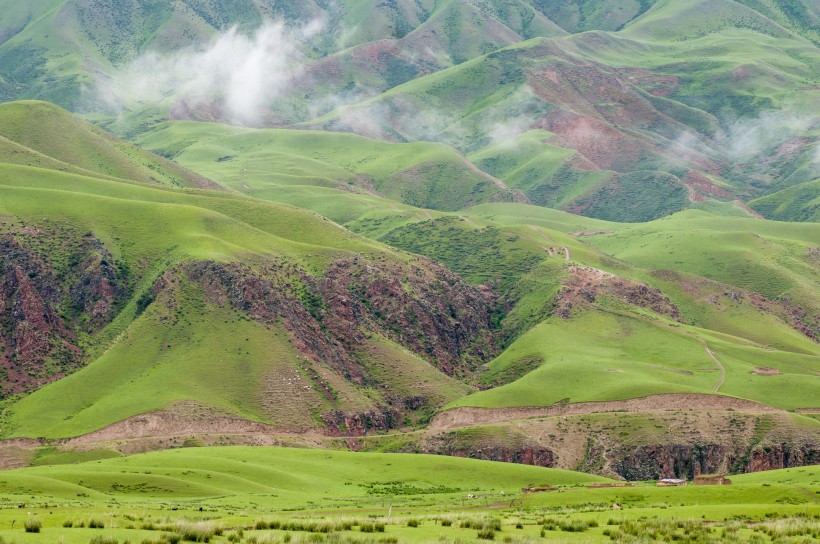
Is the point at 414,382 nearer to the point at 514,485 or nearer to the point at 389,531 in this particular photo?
the point at 514,485

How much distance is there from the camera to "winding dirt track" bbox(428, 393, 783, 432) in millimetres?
166375

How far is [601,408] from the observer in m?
169

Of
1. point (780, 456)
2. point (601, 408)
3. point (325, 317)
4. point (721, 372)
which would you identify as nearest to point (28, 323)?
point (325, 317)

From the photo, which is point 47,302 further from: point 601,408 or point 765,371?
point 765,371

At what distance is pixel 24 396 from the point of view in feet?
529

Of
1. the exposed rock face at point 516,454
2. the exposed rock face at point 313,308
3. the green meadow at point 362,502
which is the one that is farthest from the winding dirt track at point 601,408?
the green meadow at point 362,502

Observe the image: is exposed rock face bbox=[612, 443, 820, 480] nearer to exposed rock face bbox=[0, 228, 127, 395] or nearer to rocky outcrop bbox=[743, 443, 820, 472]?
rocky outcrop bbox=[743, 443, 820, 472]

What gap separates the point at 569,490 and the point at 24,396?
300ft

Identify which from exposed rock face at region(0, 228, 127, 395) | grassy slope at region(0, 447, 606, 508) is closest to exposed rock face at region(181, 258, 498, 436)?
exposed rock face at region(0, 228, 127, 395)

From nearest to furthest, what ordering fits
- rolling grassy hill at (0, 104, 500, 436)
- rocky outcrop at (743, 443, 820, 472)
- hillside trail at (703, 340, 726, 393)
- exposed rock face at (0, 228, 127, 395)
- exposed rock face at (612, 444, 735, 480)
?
rocky outcrop at (743, 443, 820, 472)
exposed rock face at (612, 444, 735, 480)
rolling grassy hill at (0, 104, 500, 436)
exposed rock face at (0, 228, 127, 395)
hillside trail at (703, 340, 726, 393)

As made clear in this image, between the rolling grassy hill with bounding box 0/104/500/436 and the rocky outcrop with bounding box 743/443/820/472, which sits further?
the rolling grassy hill with bounding box 0/104/500/436

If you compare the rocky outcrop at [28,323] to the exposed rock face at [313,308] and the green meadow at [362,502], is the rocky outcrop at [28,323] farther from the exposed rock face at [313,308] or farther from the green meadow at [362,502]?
the green meadow at [362,502]

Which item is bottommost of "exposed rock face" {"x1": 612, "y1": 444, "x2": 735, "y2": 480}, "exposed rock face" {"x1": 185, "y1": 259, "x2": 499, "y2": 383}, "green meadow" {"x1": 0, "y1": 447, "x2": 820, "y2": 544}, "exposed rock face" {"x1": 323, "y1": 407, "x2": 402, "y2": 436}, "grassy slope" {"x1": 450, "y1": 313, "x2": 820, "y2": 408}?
"green meadow" {"x1": 0, "y1": 447, "x2": 820, "y2": 544}

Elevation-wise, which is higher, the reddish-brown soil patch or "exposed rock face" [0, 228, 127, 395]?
"exposed rock face" [0, 228, 127, 395]
